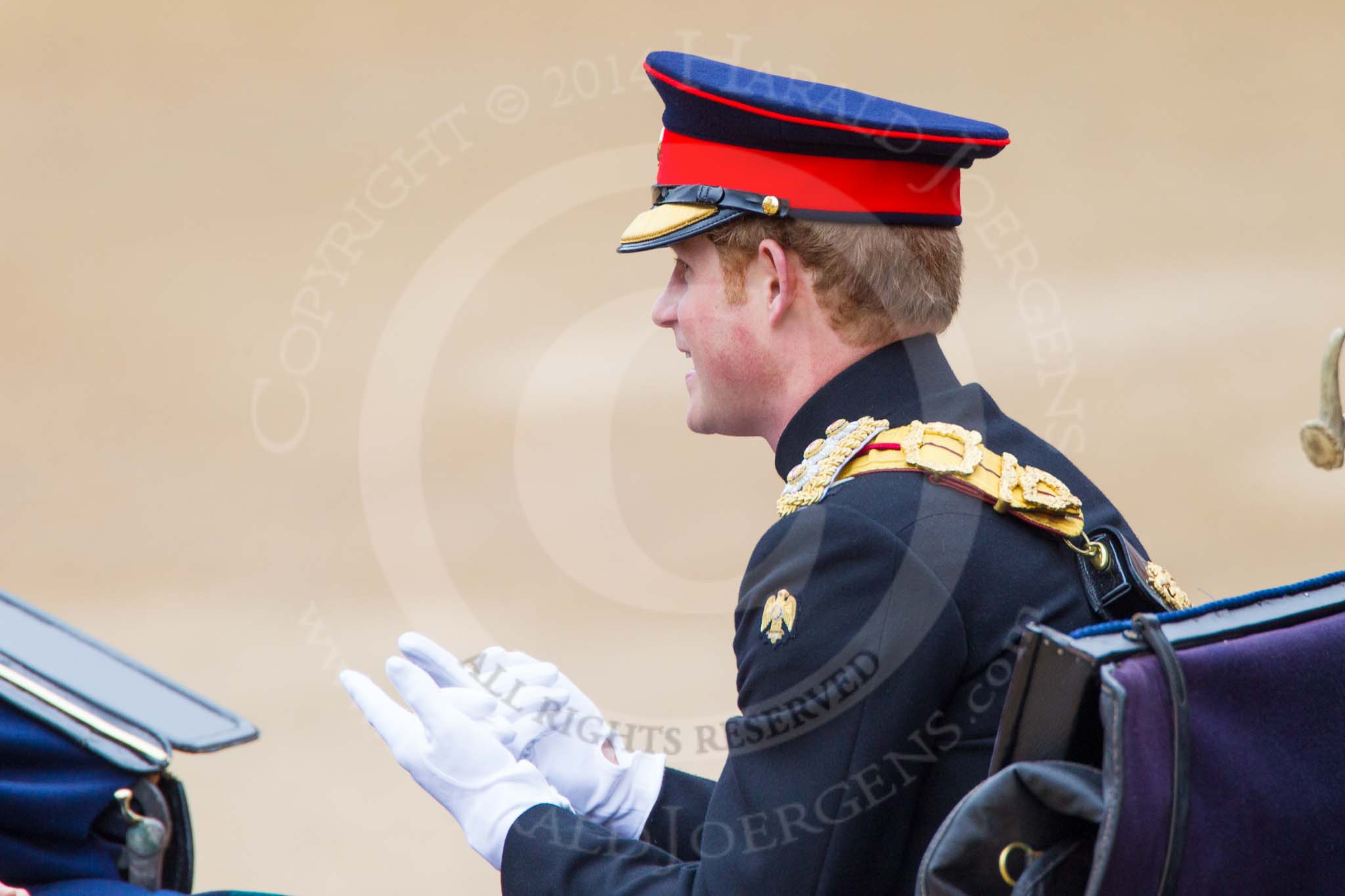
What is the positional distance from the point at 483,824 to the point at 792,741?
0.35 m

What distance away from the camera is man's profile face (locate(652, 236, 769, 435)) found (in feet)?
Result: 5.21

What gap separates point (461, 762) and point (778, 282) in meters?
0.58

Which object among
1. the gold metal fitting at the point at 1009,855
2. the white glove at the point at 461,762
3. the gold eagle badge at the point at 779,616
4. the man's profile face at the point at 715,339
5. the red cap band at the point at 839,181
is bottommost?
the gold metal fitting at the point at 1009,855

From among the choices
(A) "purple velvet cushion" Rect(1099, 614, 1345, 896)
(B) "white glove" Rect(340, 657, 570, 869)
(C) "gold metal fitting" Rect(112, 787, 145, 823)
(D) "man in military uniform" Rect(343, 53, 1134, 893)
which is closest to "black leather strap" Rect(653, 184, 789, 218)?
(D) "man in military uniform" Rect(343, 53, 1134, 893)

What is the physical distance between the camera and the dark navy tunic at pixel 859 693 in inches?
50.9

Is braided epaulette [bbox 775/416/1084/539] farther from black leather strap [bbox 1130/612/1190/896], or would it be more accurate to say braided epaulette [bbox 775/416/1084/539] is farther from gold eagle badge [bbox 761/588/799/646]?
black leather strap [bbox 1130/612/1190/896]

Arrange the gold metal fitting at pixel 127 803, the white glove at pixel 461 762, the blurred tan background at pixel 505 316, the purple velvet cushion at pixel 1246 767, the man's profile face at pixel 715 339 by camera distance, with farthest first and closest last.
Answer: the blurred tan background at pixel 505 316 < the man's profile face at pixel 715 339 < the white glove at pixel 461 762 < the gold metal fitting at pixel 127 803 < the purple velvet cushion at pixel 1246 767

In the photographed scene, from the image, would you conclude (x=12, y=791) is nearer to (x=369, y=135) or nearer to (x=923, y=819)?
(x=923, y=819)

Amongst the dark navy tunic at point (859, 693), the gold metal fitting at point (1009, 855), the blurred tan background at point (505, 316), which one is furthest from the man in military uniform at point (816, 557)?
the blurred tan background at point (505, 316)

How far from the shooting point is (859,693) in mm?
1293

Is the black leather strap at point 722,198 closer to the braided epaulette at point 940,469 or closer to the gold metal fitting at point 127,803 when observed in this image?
the braided epaulette at point 940,469

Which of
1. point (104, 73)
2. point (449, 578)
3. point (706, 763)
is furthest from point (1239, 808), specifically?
point (104, 73)

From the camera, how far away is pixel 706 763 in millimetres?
3412

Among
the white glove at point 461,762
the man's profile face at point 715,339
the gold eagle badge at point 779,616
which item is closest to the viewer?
the gold eagle badge at point 779,616
